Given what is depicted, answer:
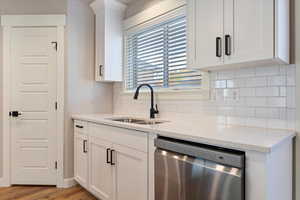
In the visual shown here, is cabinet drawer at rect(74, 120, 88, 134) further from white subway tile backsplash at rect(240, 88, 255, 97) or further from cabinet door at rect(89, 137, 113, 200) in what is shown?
white subway tile backsplash at rect(240, 88, 255, 97)

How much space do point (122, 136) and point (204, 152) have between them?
902 mm

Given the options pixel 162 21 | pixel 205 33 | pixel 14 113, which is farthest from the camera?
pixel 14 113

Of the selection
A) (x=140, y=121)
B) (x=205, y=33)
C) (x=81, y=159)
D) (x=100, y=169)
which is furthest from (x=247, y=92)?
(x=81, y=159)

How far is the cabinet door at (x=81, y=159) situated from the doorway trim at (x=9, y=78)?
215 mm

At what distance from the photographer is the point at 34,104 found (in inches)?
115

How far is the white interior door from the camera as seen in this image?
2918mm

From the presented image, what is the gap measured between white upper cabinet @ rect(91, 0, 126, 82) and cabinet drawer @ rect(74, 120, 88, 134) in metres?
0.68

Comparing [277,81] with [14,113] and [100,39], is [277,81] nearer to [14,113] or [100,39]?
[100,39]

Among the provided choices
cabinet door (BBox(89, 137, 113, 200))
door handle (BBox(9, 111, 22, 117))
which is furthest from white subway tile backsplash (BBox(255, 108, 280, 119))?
door handle (BBox(9, 111, 22, 117))

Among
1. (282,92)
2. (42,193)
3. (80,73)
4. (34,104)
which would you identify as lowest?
(42,193)

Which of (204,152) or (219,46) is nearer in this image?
(204,152)

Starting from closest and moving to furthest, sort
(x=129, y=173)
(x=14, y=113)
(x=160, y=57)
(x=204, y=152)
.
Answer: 1. (x=204, y=152)
2. (x=129, y=173)
3. (x=160, y=57)
4. (x=14, y=113)

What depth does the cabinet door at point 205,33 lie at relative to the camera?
163cm

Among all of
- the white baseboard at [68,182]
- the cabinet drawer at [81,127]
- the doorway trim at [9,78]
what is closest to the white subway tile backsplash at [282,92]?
the cabinet drawer at [81,127]
